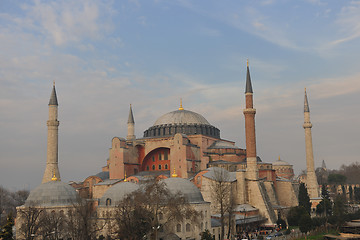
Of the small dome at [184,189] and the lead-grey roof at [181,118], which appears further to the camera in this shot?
the lead-grey roof at [181,118]

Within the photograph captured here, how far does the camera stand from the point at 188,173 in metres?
35.1

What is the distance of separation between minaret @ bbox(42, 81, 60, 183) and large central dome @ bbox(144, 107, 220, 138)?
1038 cm

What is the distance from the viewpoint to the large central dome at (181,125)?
4125 cm

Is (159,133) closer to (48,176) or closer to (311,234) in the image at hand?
(48,176)

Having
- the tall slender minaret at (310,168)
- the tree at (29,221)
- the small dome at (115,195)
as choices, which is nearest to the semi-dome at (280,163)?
the tall slender minaret at (310,168)

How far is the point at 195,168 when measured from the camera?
36.7 meters

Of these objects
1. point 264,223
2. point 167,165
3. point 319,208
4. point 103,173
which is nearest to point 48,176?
point 103,173

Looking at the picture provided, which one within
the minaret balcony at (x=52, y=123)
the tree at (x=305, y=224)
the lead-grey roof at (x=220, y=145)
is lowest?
the tree at (x=305, y=224)

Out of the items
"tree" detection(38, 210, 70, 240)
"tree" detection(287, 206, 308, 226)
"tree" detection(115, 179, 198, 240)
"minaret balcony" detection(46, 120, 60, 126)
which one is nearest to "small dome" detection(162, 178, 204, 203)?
"tree" detection(115, 179, 198, 240)

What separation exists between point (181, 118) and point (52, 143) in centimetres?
1318

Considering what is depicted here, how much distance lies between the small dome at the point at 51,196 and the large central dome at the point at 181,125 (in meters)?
16.2

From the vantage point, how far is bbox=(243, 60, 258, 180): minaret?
113 feet

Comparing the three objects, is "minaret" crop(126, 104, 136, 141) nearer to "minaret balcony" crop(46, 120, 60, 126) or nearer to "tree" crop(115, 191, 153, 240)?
"minaret balcony" crop(46, 120, 60, 126)

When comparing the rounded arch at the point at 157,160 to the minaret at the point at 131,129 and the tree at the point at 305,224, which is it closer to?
the minaret at the point at 131,129
